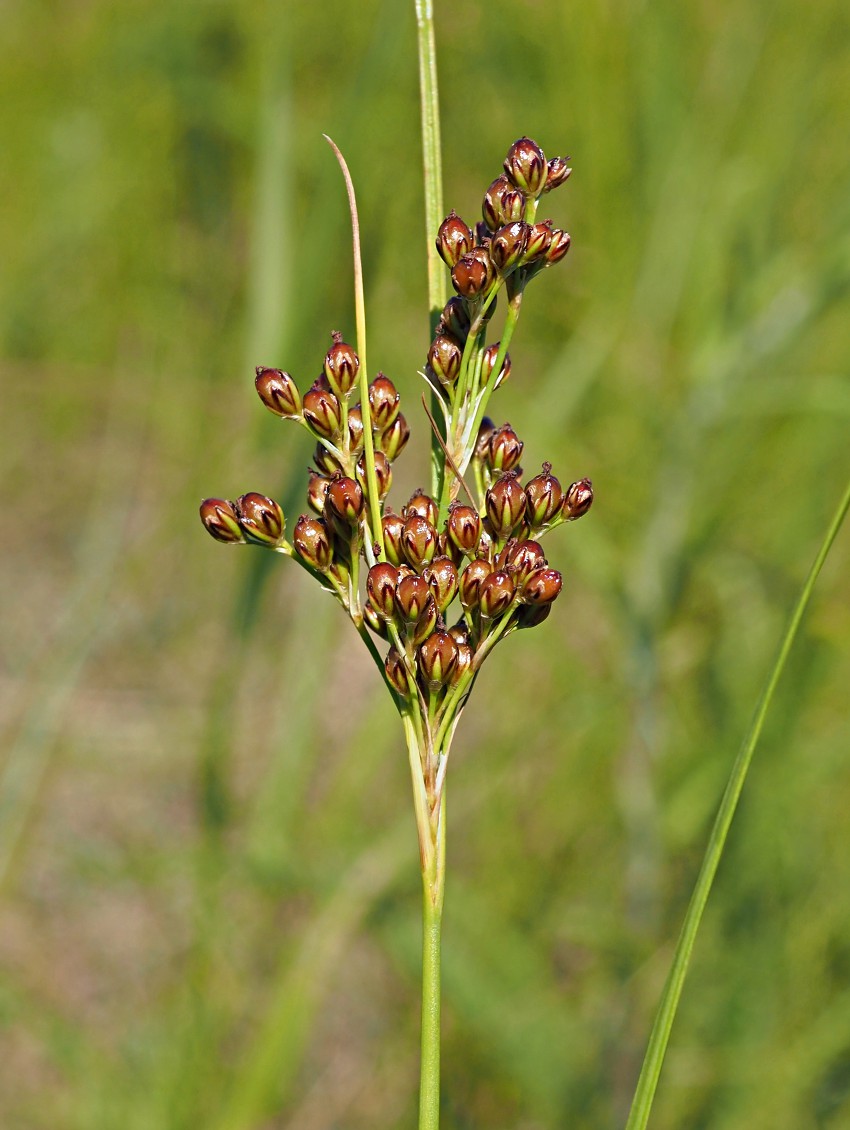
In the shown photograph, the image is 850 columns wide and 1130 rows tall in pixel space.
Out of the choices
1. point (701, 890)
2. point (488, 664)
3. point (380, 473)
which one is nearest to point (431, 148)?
point (380, 473)

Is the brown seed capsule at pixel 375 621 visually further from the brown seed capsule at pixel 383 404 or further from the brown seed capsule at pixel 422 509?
the brown seed capsule at pixel 383 404

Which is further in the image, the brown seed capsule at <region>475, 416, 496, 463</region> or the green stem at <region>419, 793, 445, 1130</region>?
the brown seed capsule at <region>475, 416, 496, 463</region>

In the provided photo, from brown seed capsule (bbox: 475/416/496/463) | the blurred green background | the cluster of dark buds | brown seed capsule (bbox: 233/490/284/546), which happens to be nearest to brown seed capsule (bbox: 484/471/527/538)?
the cluster of dark buds

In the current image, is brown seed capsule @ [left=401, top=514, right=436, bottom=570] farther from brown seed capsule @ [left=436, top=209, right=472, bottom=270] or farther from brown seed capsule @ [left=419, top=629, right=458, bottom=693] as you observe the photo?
brown seed capsule @ [left=436, top=209, right=472, bottom=270]

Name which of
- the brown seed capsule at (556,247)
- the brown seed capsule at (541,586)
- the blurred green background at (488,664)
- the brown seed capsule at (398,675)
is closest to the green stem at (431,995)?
the brown seed capsule at (398,675)

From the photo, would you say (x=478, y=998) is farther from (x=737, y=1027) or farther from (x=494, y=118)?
(x=494, y=118)

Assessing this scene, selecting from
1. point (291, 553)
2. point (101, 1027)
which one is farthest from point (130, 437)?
point (291, 553)
